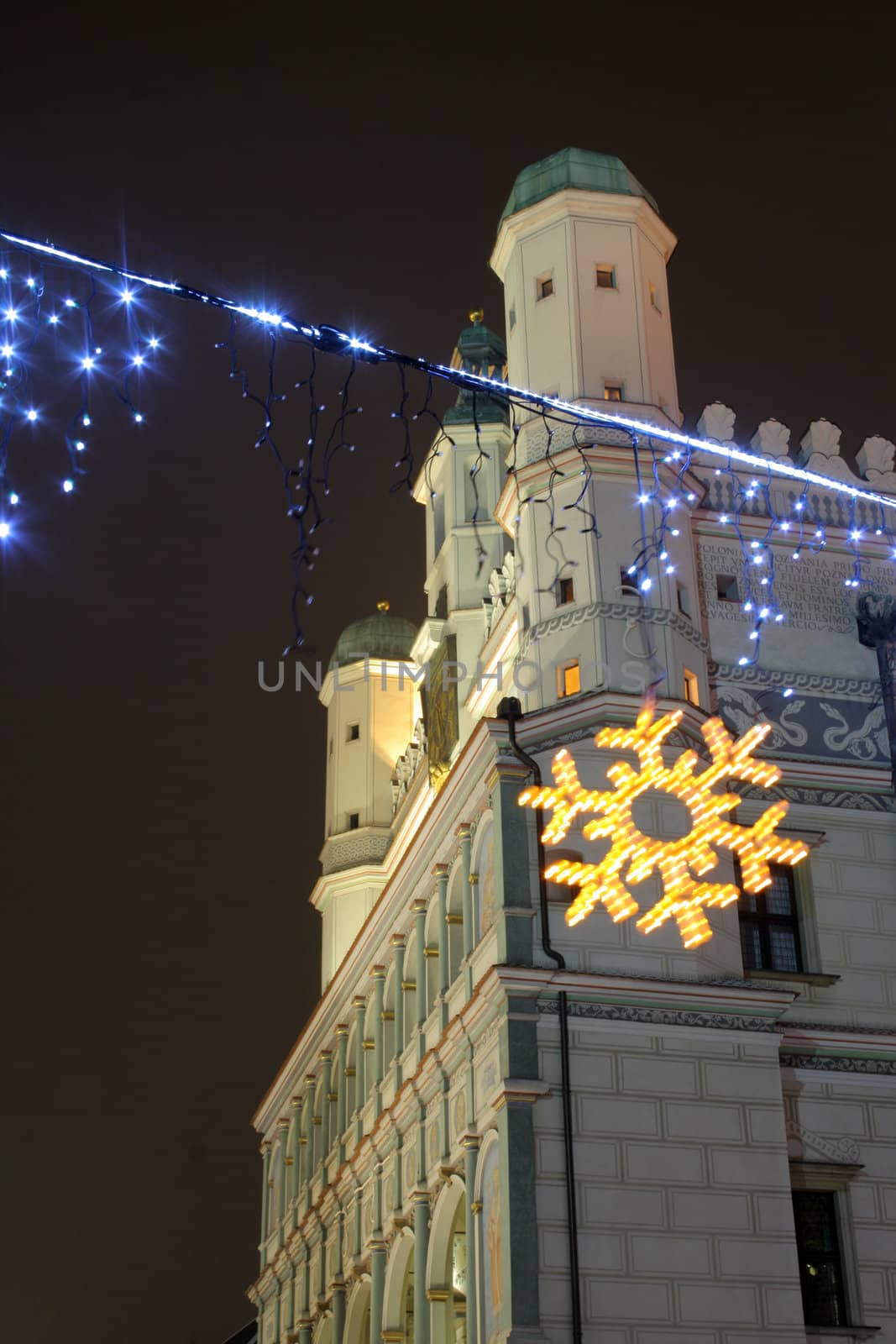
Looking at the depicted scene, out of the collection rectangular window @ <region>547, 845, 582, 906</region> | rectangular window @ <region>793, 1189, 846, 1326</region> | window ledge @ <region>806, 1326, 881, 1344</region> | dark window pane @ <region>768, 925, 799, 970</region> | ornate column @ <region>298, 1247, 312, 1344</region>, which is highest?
rectangular window @ <region>547, 845, 582, 906</region>

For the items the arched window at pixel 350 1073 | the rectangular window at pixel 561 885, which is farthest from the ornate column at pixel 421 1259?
the arched window at pixel 350 1073

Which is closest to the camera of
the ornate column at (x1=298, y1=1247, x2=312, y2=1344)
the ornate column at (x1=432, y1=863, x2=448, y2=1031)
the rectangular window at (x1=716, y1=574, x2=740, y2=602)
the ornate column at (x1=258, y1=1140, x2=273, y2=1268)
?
the ornate column at (x1=432, y1=863, x2=448, y2=1031)

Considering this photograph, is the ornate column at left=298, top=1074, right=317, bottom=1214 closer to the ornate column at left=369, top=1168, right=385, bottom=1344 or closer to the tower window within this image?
the ornate column at left=369, top=1168, right=385, bottom=1344

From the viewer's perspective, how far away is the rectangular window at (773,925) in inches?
1136

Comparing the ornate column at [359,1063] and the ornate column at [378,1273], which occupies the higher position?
the ornate column at [359,1063]

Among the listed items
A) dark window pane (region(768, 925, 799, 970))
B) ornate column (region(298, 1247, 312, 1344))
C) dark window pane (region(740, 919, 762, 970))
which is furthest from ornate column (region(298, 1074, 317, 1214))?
dark window pane (region(768, 925, 799, 970))

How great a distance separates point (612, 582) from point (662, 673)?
1.89 metres

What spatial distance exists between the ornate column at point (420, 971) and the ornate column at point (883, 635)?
8.74 m

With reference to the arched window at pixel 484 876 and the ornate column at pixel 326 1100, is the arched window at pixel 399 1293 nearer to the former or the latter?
the arched window at pixel 484 876

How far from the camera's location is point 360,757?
165ft

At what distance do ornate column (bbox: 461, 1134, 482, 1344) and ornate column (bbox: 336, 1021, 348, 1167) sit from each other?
9.93m

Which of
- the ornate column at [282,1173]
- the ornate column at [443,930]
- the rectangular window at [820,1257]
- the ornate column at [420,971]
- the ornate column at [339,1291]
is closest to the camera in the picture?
the rectangular window at [820,1257]

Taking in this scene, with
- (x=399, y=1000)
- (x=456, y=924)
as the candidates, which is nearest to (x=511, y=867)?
(x=456, y=924)

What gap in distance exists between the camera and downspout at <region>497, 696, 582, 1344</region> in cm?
2414
